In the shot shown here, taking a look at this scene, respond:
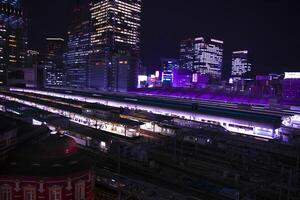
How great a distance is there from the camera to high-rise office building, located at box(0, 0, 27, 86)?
442 ft

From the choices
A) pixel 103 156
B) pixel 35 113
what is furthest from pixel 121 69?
pixel 103 156

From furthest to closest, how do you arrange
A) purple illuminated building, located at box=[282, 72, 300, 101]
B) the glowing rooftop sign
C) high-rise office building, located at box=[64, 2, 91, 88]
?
high-rise office building, located at box=[64, 2, 91, 88], the glowing rooftop sign, purple illuminated building, located at box=[282, 72, 300, 101]

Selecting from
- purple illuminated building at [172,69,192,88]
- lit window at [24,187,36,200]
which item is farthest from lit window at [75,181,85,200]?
purple illuminated building at [172,69,192,88]

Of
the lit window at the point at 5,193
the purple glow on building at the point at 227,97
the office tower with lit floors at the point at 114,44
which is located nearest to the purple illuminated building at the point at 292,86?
the purple glow on building at the point at 227,97

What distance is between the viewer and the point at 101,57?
16350 cm

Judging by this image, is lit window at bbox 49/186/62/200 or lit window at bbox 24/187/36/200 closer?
lit window at bbox 24/187/36/200

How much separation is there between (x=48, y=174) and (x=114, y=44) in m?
162

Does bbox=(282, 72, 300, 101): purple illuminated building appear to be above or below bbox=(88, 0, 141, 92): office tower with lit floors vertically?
below

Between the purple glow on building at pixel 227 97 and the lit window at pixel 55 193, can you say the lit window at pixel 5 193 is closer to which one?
the lit window at pixel 55 193

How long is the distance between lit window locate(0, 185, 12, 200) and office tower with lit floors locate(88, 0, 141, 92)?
416 feet

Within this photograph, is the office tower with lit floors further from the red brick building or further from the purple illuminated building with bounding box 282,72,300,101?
the red brick building

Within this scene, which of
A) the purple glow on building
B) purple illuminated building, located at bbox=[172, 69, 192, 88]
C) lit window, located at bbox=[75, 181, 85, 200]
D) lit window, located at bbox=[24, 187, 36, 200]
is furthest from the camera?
purple illuminated building, located at bbox=[172, 69, 192, 88]

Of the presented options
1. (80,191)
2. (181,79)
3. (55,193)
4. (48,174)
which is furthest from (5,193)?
(181,79)

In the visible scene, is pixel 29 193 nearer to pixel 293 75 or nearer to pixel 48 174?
pixel 48 174
